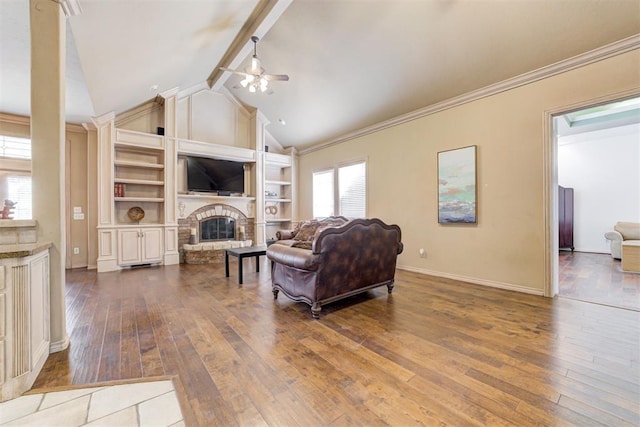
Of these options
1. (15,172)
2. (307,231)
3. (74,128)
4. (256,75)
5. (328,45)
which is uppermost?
(328,45)

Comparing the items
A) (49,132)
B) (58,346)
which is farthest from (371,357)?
(49,132)

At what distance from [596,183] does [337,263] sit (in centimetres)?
805

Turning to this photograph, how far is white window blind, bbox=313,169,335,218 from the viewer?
676 cm

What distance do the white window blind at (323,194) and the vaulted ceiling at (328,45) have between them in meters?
1.85

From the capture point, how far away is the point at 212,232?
638cm

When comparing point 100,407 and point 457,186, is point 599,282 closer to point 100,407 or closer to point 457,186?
point 457,186

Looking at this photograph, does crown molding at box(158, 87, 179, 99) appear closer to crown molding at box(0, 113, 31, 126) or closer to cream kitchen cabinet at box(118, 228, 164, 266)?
crown molding at box(0, 113, 31, 126)

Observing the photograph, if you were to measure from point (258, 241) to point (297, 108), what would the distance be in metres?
3.38

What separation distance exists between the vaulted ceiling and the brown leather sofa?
2.53 metres

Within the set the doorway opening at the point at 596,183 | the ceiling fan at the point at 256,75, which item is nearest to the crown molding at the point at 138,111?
the ceiling fan at the point at 256,75

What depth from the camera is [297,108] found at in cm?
603

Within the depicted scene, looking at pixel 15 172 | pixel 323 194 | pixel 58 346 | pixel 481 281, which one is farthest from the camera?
pixel 323 194

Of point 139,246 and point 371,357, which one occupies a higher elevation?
point 139,246

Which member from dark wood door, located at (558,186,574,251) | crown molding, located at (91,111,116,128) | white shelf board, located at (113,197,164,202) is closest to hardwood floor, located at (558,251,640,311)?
dark wood door, located at (558,186,574,251)
